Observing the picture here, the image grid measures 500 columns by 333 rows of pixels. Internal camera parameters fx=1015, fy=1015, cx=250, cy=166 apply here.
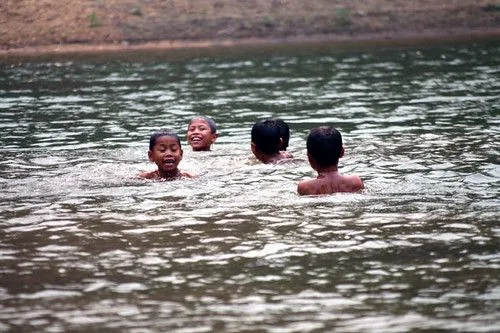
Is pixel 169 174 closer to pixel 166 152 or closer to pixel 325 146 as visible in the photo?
pixel 166 152

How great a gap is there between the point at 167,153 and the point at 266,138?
1792 mm

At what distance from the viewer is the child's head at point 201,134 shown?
1664 cm

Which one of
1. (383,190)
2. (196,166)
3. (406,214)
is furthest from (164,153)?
(406,214)

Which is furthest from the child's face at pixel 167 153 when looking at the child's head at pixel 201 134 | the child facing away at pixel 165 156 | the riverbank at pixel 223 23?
the riverbank at pixel 223 23

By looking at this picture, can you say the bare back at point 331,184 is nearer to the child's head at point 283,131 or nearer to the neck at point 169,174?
the neck at point 169,174

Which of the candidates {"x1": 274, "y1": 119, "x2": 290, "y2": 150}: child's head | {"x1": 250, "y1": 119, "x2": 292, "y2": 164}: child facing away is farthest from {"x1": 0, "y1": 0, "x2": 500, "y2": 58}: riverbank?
{"x1": 250, "y1": 119, "x2": 292, "y2": 164}: child facing away

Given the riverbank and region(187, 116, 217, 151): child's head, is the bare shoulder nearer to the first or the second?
region(187, 116, 217, 151): child's head

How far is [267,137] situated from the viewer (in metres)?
15.1

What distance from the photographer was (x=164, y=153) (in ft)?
46.0

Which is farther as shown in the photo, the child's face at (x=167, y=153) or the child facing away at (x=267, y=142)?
the child facing away at (x=267, y=142)

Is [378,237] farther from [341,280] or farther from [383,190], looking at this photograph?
[383,190]

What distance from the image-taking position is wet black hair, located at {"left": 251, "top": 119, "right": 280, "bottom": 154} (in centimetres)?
1498

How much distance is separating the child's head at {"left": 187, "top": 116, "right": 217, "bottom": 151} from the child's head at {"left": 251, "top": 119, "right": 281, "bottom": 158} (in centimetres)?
159

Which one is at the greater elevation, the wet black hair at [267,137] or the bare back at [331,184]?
the wet black hair at [267,137]
